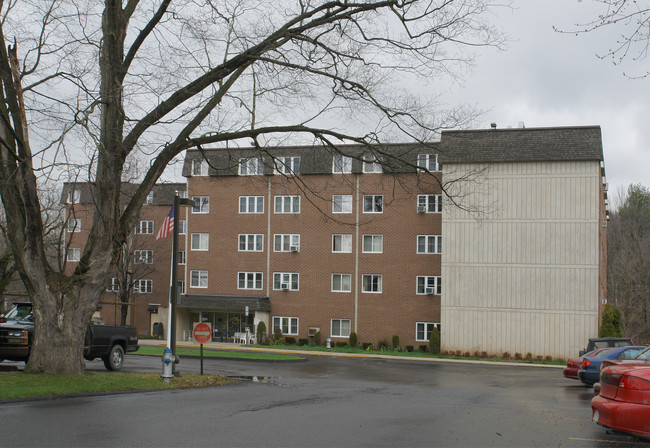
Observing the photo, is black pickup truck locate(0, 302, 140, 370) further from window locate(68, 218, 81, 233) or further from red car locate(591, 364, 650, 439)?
red car locate(591, 364, 650, 439)

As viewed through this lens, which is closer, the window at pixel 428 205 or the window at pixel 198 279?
the window at pixel 428 205

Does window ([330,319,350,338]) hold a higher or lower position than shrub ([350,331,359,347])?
higher

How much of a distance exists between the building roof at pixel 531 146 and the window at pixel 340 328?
13.4 m

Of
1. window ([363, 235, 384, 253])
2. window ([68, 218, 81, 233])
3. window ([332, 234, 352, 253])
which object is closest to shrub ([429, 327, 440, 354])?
window ([363, 235, 384, 253])

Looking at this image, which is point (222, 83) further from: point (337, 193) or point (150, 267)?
point (150, 267)

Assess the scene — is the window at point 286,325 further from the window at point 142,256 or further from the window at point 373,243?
the window at point 142,256

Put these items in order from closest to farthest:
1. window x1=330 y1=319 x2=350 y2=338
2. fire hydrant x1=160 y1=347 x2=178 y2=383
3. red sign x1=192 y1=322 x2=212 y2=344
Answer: fire hydrant x1=160 y1=347 x2=178 y2=383 < red sign x1=192 y1=322 x2=212 y2=344 < window x1=330 y1=319 x2=350 y2=338

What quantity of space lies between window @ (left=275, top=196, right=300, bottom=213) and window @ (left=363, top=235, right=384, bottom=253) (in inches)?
216

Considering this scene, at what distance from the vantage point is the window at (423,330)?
150 feet

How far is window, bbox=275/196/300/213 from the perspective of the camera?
49125 mm

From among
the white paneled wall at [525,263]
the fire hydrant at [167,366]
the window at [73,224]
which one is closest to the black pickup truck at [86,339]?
the window at [73,224]

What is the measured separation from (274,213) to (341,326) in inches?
375

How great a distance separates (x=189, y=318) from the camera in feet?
171

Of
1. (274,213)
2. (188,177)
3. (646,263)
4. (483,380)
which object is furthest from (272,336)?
(646,263)
